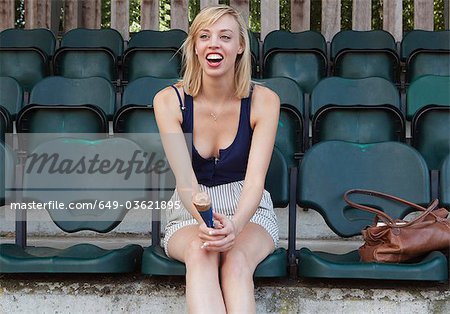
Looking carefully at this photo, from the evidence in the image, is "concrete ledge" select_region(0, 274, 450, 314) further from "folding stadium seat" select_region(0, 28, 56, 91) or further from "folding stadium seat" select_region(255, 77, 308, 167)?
"folding stadium seat" select_region(0, 28, 56, 91)

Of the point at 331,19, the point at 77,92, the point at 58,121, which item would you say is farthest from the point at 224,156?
the point at 331,19

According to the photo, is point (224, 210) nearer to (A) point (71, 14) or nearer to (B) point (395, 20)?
(B) point (395, 20)

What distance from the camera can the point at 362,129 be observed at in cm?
311

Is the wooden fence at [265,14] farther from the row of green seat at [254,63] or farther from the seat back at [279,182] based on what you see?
the seat back at [279,182]

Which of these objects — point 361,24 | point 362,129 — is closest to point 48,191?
point 362,129

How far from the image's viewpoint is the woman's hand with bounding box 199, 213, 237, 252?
1.85 metres

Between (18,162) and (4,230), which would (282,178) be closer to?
(18,162)

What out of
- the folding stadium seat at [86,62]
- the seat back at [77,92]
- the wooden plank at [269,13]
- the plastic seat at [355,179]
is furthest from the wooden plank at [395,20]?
the plastic seat at [355,179]

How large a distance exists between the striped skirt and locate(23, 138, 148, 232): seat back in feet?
1.05

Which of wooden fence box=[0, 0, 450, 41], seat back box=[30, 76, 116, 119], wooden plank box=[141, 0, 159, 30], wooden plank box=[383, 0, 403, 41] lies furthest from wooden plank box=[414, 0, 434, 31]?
seat back box=[30, 76, 116, 119]

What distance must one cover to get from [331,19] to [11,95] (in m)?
2.54

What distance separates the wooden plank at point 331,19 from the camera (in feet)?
17.0

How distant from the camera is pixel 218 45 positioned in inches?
82.3

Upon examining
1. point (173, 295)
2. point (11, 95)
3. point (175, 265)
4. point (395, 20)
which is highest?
point (395, 20)
